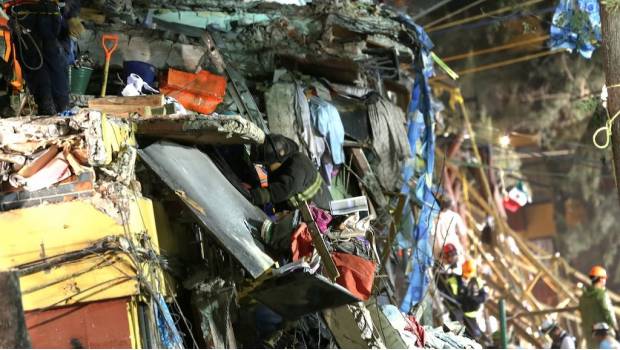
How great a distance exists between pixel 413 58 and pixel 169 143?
784cm

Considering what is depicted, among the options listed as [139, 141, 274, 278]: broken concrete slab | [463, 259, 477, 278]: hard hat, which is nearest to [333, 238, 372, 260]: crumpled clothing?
[139, 141, 274, 278]: broken concrete slab

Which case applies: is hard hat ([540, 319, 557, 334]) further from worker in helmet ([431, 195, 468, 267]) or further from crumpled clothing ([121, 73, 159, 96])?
crumpled clothing ([121, 73, 159, 96])

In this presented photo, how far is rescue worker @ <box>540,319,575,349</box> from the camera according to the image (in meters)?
19.1

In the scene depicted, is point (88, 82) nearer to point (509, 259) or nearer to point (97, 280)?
→ point (97, 280)

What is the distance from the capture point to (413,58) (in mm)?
17641

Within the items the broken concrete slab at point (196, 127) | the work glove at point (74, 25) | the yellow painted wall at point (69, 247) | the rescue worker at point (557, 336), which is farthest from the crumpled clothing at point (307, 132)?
the rescue worker at point (557, 336)

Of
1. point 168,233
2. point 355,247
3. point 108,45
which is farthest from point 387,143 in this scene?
point 168,233

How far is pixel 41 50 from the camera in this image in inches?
458

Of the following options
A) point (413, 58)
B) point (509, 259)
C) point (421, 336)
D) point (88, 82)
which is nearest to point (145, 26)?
point (88, 82)

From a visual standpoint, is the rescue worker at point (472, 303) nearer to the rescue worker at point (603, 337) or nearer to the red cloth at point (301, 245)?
the rescue worker at point (603, 337)

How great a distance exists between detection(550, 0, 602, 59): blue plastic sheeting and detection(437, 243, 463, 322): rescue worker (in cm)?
484

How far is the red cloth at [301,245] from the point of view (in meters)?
10.7

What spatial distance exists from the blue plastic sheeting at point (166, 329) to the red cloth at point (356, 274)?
82.6 inches

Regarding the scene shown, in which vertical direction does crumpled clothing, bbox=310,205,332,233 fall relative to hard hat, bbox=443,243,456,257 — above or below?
above
